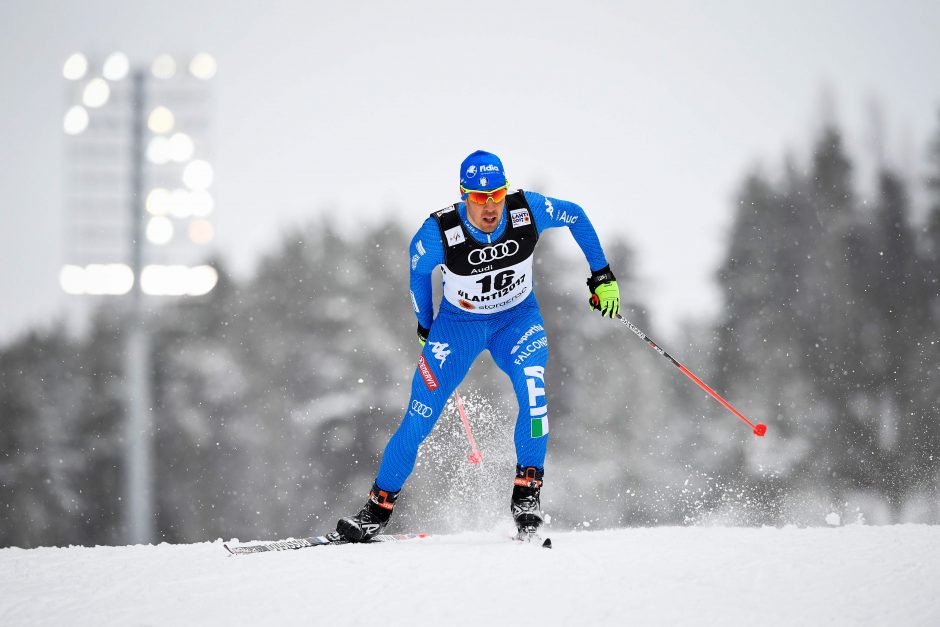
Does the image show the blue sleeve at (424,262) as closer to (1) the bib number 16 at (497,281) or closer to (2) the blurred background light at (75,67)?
(1) the bib number 16 at (497,281)

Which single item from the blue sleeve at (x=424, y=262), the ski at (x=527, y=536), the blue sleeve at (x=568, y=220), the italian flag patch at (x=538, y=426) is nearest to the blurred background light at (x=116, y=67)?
the blue sleeve at (x=424, y=262)

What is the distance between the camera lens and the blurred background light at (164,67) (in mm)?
13016

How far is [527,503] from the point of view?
4.76 meters

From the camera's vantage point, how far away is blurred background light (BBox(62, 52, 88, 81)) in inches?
498

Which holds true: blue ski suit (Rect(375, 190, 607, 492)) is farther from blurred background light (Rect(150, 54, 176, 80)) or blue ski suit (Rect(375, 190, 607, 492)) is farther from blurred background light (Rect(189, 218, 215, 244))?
blurred background light (Rect(150, 54, 176, 80))

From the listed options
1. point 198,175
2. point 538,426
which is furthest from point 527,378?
point 198,175

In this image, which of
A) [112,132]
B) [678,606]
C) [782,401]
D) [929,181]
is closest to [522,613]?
[678,606]

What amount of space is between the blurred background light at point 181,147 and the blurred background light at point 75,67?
1.61 meters

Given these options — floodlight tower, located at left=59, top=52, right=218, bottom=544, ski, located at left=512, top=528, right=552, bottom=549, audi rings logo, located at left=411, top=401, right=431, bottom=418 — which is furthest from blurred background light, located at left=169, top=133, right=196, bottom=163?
ski, located at left=512, top=528, right=552, bottom=549

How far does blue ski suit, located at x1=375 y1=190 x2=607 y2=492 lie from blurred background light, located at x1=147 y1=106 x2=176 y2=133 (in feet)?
31.3

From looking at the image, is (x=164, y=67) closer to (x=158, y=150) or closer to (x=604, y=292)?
(x=158, y=150)

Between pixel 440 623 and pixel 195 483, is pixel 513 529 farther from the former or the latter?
pixel 195 483

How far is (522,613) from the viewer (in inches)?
119

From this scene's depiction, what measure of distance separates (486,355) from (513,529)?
1386 centimetres
